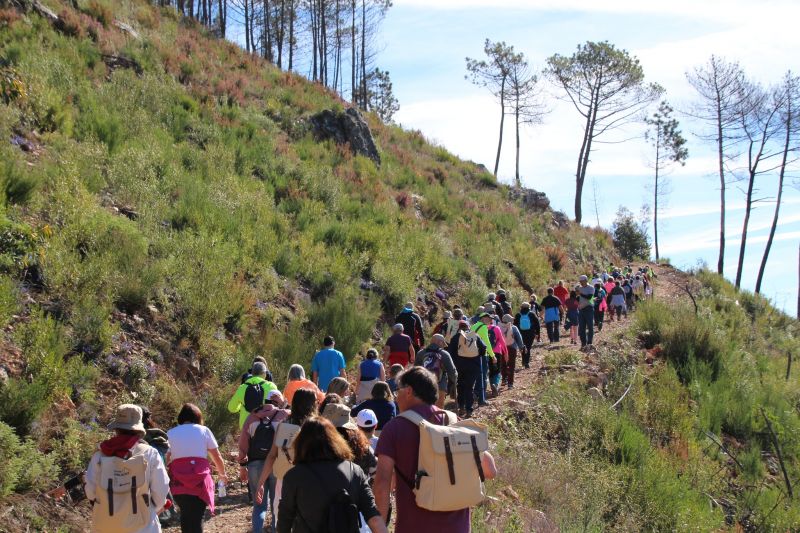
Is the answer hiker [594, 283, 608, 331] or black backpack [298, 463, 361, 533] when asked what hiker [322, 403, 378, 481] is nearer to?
black backpack [298, 463, 361, 533]

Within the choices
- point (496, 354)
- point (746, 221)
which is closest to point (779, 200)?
point (746, 221)

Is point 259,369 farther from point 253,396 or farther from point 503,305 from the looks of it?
point 503,305

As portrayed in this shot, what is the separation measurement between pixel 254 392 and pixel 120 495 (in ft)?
9.74

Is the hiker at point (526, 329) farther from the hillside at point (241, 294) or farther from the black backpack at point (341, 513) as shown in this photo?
the black backpack at point (341, 513)

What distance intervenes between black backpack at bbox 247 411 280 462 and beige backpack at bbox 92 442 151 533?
1.86 metres

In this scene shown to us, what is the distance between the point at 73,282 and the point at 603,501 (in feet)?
26.2

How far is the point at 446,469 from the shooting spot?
414cm

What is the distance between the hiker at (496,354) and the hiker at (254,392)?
20.3 ft

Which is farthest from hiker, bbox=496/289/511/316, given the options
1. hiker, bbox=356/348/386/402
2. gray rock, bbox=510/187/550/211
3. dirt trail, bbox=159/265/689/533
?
gray rock, bbox=510/187/550/211

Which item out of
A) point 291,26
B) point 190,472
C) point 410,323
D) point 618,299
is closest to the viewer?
point 190,472

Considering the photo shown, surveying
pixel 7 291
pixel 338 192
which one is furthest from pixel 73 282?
pixel 338 192

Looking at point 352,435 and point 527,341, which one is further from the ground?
point 527,341

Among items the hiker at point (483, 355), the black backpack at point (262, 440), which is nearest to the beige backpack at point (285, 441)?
the black backpack at point (262, 440)

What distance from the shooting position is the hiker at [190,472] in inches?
237
